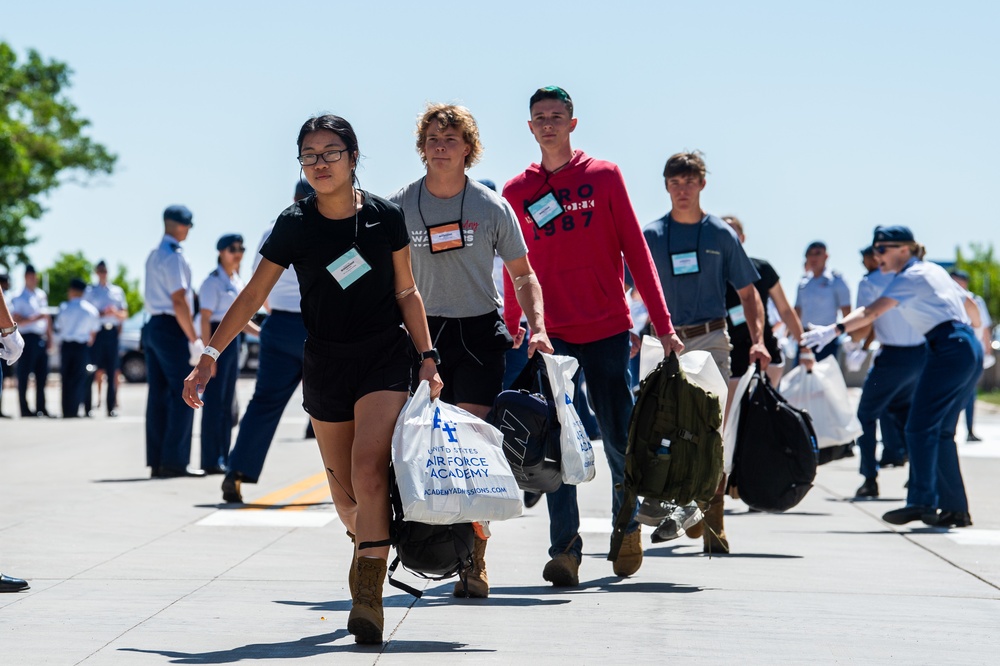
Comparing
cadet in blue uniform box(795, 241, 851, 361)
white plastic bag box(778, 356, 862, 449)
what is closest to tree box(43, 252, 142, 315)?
cadet in blue uniform box(795, 241, 851, 361)

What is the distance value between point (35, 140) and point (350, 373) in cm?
4983

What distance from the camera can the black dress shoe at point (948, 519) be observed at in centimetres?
970

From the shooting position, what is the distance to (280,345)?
1046 cm

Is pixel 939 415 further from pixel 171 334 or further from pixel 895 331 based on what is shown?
pixel 171 334

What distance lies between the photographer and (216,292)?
13172 mm

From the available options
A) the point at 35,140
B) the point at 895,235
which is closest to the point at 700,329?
the point at 895,235

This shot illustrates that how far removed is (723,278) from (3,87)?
46.5m

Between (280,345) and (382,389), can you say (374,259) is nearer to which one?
(382,389)

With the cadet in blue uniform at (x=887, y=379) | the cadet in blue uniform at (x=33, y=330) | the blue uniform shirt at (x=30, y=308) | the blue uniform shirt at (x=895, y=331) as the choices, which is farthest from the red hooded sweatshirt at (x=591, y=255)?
the blue uniform shirt at (x=30, y=308)

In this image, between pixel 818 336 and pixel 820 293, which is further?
pixel 820 293

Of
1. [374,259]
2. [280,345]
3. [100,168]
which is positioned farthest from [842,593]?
[100,168]

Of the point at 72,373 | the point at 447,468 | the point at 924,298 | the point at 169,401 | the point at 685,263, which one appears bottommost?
the point at 447,468

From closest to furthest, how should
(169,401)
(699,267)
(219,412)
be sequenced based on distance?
(699,267) → (169,401) → (219,412)

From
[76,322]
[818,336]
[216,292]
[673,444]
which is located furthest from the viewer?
[76,322]
